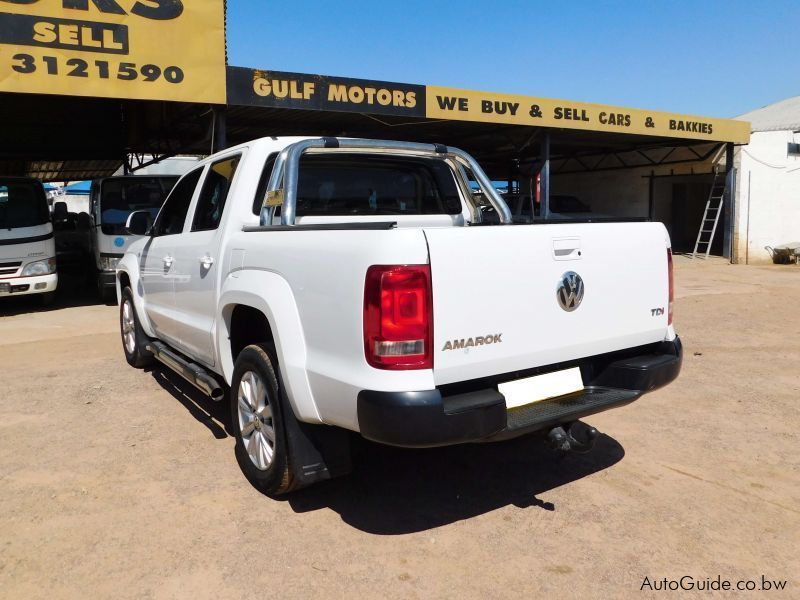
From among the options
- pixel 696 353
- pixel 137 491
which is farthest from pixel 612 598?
pixel 696 353

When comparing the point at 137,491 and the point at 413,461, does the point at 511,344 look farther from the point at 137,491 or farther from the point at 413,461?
the point at 137,491

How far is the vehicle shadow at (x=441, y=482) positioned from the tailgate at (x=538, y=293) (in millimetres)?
591

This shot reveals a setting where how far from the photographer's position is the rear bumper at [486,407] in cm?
255

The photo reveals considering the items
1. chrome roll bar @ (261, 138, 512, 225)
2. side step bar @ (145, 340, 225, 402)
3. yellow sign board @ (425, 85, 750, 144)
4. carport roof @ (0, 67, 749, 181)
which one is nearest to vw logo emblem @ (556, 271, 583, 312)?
chrome roll bar @ (261, 138, 512, 225)

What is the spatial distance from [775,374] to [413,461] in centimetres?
383

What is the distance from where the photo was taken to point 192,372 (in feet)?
13.7

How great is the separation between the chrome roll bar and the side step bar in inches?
40.1

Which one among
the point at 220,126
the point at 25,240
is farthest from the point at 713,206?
the point at 25,240

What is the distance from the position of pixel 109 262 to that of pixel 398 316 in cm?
918

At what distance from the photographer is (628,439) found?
428 centimetres

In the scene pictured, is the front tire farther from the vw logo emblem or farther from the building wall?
the building wall

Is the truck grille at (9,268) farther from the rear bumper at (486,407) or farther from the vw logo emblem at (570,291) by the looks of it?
the vw logo emblem at (570,291)

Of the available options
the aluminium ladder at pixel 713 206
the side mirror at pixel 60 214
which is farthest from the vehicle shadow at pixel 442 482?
the aluminium ladder at pixel 713 206

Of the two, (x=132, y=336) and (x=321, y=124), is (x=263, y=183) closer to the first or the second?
(x=132, y=336)
